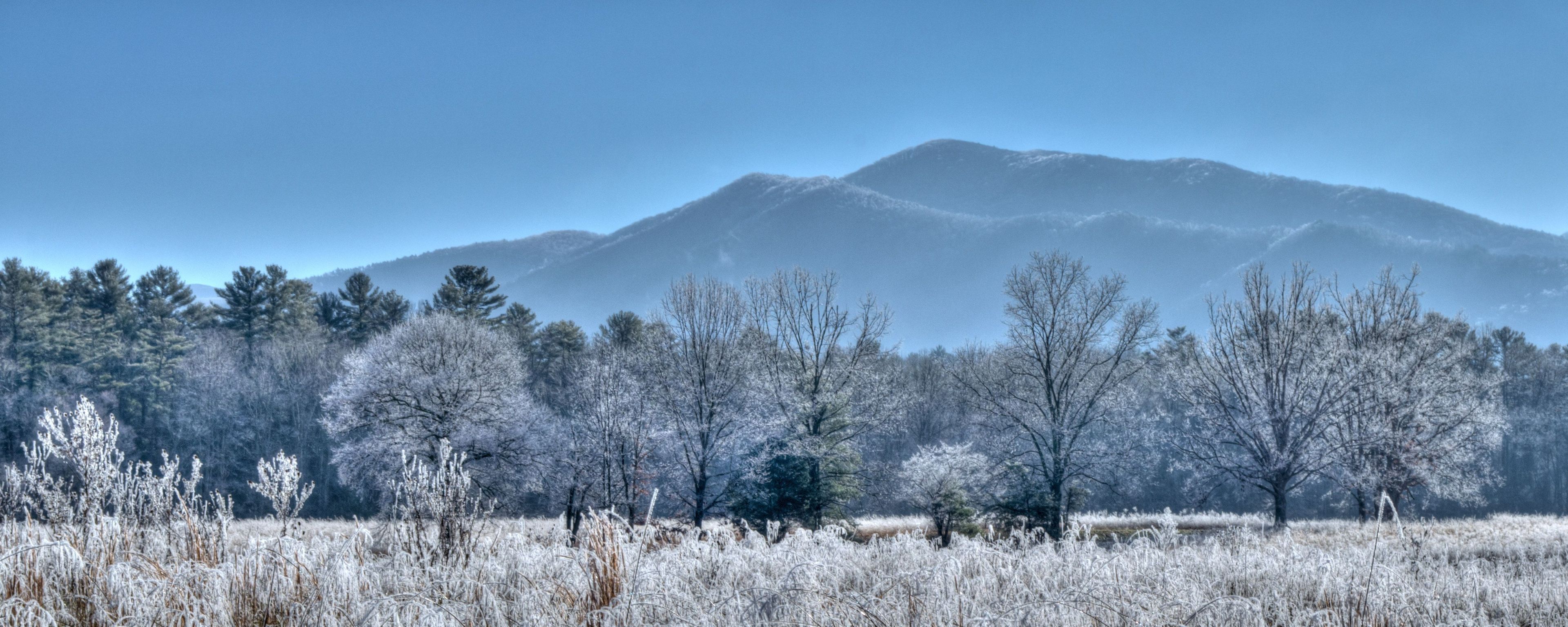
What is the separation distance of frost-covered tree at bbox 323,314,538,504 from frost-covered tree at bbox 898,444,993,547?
51.4ft

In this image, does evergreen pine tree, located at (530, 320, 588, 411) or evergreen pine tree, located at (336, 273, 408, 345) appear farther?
evergreen pine tree, located at (336, 273, 408, 345)

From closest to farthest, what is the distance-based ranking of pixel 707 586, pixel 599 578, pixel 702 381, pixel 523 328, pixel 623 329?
pixel 599 578 → pixel 707 586 → pixel 702 381 → pixel 623 329 → pixel 523 328

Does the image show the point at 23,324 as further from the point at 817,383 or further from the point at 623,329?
the point at 817,383

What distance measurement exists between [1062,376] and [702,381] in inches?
535

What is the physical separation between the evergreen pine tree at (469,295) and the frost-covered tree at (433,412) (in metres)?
12.2

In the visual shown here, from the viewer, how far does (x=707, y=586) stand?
533 cm

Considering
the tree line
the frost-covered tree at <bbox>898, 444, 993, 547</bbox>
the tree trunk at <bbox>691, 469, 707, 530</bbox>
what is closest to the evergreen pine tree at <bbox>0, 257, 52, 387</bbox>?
the tree line

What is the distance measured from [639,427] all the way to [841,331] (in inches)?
370

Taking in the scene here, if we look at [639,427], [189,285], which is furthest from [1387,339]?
[189,285]

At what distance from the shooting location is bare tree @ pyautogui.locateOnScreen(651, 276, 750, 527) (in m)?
27.7

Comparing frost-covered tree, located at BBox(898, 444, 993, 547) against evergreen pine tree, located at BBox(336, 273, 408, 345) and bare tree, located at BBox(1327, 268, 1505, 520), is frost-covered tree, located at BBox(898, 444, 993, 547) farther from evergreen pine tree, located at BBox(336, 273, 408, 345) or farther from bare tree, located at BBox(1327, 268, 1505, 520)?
evergreen pine tree, located at BBox(336, 273, 408, 345)

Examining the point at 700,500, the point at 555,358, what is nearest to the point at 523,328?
the point at 555,358

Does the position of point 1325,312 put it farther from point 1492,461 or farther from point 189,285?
point 189,285

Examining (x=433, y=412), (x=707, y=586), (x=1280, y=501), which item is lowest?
(x=1280, y=501)
